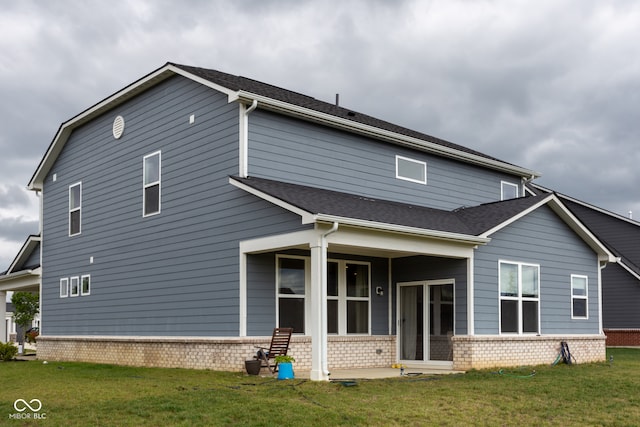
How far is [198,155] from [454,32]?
6.31m

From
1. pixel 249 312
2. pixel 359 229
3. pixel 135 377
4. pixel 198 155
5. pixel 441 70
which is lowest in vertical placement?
pixel 135 377

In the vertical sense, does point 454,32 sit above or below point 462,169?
above

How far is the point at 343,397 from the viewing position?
1034cm

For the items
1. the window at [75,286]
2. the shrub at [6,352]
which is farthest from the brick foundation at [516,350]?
the shrub at [6,352]

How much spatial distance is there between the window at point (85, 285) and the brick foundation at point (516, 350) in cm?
983

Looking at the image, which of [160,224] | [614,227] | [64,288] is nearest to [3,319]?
[64,288]

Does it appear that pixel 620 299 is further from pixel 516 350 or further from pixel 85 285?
pixel 85 285

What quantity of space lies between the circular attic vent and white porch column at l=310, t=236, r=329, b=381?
27.1 ft

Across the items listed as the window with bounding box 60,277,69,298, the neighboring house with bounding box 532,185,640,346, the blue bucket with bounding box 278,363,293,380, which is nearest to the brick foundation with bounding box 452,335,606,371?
the blue bucket with bounding box 278,363,293,380

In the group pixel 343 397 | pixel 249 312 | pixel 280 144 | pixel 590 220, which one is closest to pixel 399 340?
pixel 249 312

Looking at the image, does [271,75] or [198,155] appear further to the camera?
[271,75]

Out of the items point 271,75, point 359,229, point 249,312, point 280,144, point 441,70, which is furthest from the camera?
point 271,75

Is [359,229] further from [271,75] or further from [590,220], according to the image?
[590,220]

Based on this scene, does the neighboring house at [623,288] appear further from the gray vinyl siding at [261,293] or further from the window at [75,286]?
the window at [75,286]
